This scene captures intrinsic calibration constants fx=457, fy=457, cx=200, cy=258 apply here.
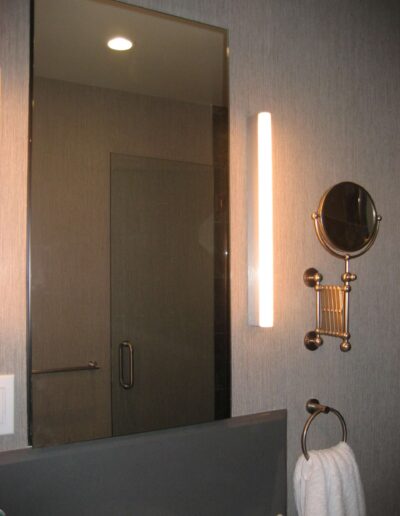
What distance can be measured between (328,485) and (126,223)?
86 centimetres

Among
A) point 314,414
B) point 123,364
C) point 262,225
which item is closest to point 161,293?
point 123,364

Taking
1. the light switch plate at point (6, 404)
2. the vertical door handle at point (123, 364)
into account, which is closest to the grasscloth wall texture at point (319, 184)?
the vertical door handle at point (123, 364)

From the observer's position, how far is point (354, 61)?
147 cm

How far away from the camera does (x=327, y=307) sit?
133 cm

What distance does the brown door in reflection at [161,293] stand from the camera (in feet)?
3.60

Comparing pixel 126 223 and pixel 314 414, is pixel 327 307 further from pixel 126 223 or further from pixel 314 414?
pixel 126 223

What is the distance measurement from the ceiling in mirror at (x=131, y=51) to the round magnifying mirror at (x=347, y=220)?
438 millimetres

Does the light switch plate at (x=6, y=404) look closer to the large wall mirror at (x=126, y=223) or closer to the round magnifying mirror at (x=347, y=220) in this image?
the large wall mirror at (x=126, y=223)

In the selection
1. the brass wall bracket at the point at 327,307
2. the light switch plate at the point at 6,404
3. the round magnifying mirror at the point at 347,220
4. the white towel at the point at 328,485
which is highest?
the round magnifying mirror at the point at 347,220

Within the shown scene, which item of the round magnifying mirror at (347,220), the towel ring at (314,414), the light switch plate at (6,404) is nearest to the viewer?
the light switch plate at (6,404)

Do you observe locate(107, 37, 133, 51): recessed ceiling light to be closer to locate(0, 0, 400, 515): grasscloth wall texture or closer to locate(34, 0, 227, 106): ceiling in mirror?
locate(34, 0, 227, 106): ceiling in mirror

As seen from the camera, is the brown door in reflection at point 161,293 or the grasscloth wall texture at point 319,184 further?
the grasscloth wall texture at point 319,184

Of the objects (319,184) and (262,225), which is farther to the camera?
(319,184)

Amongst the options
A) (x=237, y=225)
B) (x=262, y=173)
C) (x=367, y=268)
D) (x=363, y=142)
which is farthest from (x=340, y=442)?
(x=363, y=142)
